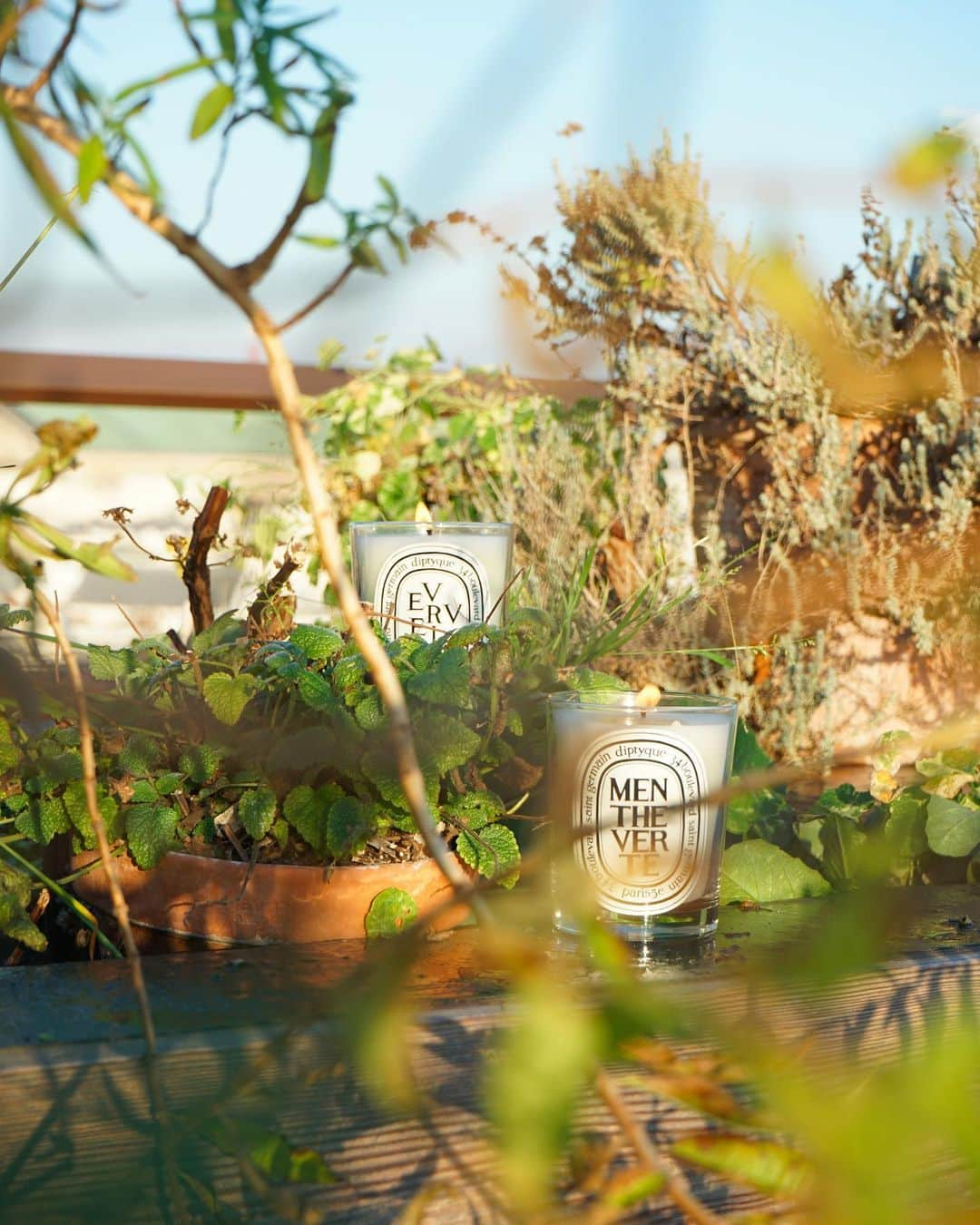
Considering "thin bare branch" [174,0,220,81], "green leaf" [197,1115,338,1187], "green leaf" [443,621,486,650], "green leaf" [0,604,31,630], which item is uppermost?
"thin bare branch" [174,0,220,81]

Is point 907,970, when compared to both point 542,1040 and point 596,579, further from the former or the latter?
point 596,579

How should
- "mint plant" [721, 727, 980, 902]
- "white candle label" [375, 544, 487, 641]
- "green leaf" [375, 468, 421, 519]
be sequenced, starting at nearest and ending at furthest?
"mint plant" [721, 727, 980, 902] → "white candle label" [375, 544, 487, 641] → "green leaf" [375, 468, 421, 519]

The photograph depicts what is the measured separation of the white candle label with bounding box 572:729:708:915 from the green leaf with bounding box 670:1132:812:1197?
50 centimetres

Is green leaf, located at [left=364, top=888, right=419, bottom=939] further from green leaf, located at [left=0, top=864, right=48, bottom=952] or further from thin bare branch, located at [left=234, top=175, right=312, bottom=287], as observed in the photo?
thin bare branch, located at [left=234, top=175, right=312, bottom=287]

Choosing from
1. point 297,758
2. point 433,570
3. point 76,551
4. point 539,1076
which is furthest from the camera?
point 433,570

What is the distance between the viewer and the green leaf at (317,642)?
0.92m

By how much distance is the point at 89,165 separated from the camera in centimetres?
21

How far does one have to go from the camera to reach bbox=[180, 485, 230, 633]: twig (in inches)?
38.1

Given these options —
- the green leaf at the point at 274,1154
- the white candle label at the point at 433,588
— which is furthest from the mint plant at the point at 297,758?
the green leaf at the point at 274,1154

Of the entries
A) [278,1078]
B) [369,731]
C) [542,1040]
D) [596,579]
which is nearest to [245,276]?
[542,1040]

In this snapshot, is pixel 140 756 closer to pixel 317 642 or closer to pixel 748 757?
pixel 317 642

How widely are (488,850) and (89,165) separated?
67 centimetres

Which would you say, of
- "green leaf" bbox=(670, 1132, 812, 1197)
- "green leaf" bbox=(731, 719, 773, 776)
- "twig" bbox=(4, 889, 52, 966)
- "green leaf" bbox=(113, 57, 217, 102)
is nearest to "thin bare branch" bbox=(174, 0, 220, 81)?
"green leaf" bbox=(113, 57, 217, 102)

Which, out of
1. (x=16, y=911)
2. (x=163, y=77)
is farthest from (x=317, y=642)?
(x=163, y=77)
